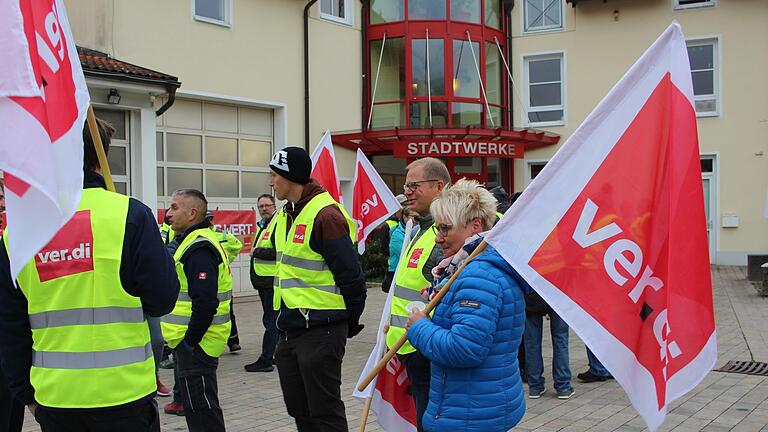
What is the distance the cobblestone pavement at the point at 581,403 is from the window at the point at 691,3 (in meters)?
12.3

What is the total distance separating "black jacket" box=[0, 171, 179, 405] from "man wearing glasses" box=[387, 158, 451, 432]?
4.86ft

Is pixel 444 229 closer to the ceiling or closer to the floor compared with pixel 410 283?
closer to the ceiling

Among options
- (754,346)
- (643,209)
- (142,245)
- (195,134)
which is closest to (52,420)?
(142,245)

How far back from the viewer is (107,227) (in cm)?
303

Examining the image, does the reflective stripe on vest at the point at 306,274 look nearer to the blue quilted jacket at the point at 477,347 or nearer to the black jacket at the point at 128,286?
the blue quilted jacket at the point at 477,347

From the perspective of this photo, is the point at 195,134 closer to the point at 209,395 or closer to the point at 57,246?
the point at 209,395

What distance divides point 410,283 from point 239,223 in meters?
12.3

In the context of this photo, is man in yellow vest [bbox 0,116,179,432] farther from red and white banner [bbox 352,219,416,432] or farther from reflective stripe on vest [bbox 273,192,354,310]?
red and white banner [bbox 352,219,416,432]

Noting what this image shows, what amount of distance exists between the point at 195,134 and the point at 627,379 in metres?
13.9

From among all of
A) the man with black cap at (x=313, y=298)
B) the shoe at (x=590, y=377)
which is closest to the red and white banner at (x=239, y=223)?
the shoe at (x=590, y=377)

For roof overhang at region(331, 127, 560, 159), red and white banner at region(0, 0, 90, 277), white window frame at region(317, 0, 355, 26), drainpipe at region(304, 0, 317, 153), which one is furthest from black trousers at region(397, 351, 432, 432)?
white window frame at region(317, 0, 355, 26)

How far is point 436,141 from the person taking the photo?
19.5m

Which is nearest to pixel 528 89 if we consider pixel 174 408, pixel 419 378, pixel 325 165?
pixel 325 165

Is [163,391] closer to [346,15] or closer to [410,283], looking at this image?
[410,283]
